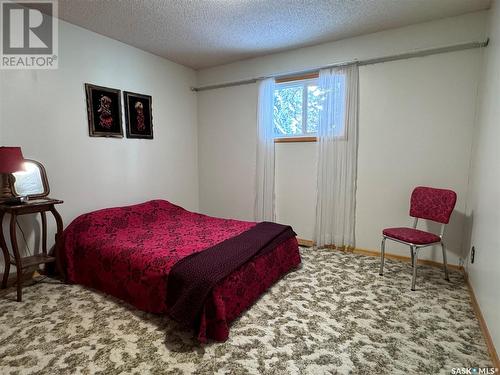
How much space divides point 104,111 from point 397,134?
336cm

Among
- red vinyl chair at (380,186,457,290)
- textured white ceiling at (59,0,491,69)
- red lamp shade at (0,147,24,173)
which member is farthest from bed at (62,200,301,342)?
textured white ceiling at (59,0,491,69)

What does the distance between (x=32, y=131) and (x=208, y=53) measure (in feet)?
7.44

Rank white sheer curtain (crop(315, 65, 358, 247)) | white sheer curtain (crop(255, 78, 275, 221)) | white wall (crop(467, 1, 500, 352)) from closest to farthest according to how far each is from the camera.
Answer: white wall (crop(467, 1, 500, 352)) → white sheer curtain (crop(315, 65, 358, 247)) → white sheer curtain (crop(255, 78, 275, 221))

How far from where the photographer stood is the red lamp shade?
2.16 meters

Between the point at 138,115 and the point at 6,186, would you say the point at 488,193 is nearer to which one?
the point at 138,115

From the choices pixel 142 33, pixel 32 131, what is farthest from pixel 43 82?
pixel 142 33

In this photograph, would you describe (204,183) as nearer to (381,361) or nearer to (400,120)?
(400,120)

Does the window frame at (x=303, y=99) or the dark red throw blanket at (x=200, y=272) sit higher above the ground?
the window frame at (x=303, y=99)

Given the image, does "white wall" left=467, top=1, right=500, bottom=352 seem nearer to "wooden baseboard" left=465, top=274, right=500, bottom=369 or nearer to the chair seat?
"wooden baseboard" left=465, top=274, right=500, bottom=369

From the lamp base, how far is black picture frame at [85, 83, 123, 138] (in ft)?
2.88

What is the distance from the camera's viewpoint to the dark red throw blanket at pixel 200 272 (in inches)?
67.2

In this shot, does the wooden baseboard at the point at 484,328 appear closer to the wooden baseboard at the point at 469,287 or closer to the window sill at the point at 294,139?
the wooden baseboard at the point at 469,287

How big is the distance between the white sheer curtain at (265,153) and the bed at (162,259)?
926mm

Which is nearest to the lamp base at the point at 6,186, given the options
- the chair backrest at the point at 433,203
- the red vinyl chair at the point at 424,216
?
the red vinyl chair at the point at 424,216
